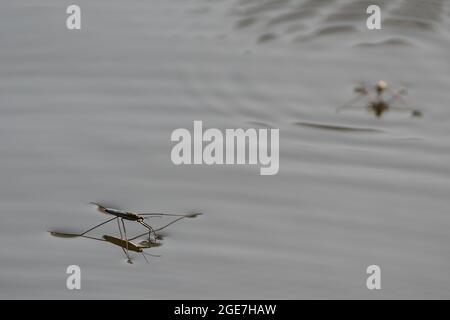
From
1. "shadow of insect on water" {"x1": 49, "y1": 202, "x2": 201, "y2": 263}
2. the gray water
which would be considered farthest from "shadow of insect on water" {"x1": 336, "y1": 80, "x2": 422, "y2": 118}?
"shadow of insect on water" {"x1": 49, "y1": 202, "x2": 201, "y2": 263}

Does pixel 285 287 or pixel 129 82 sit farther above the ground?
pixel 129 82

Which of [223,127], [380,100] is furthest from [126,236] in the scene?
[380,100]

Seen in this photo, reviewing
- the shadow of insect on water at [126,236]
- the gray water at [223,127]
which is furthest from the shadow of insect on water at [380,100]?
the shadow of insect on water at [126,236]

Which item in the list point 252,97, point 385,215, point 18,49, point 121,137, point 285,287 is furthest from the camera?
point 18,49

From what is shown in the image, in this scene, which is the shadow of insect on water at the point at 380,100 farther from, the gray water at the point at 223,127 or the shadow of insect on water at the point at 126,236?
the shadow of insect on water at the point at 126,236

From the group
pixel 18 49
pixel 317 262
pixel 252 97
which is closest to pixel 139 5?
pixel 18 49

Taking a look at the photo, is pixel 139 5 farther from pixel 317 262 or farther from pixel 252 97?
pixel 317 262

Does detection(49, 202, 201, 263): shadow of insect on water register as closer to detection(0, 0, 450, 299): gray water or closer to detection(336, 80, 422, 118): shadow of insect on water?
detection(0, 0, 450, 299): gray water
